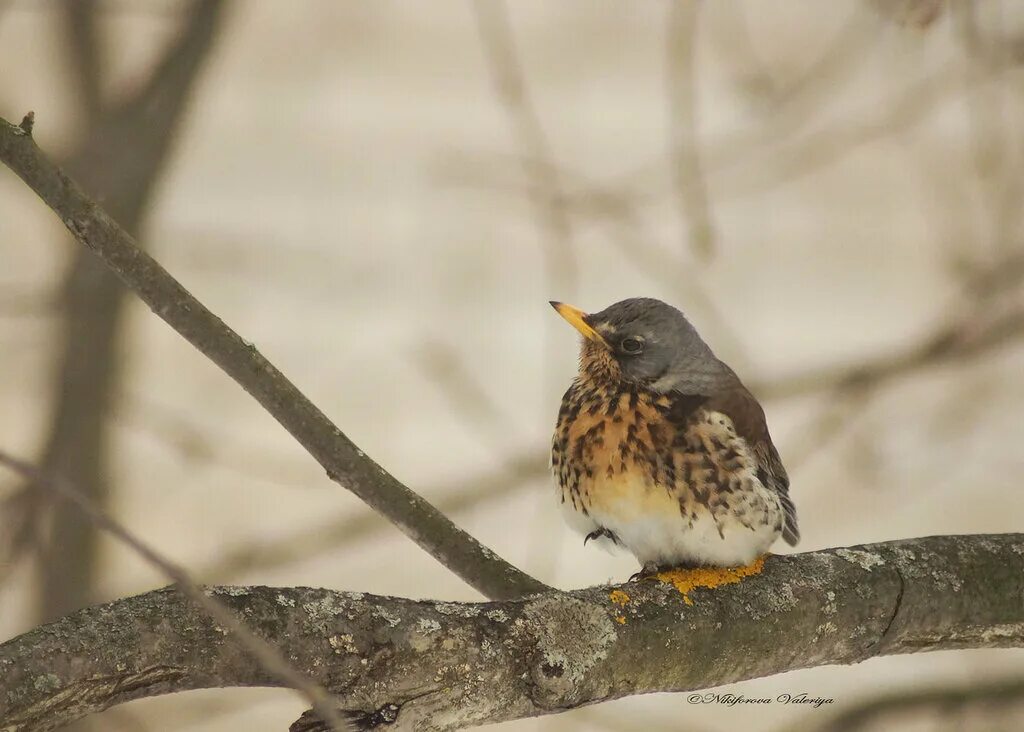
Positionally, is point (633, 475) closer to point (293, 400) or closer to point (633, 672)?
point (633, 672)

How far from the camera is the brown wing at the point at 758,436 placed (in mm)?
2428

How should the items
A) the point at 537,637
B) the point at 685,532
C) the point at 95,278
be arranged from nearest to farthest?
the point at 537,637, the point at 685,532, the point at 95,278

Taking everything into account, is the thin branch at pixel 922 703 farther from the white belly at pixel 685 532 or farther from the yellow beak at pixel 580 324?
the yellow beak at pixel 580 324

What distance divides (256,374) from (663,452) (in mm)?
835

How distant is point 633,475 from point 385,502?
0.56 m

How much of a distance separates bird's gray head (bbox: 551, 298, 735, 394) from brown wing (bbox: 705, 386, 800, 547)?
0.05 meters

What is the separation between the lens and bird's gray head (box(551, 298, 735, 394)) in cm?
252

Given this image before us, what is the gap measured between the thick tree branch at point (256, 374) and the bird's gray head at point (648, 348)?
1.94 ft

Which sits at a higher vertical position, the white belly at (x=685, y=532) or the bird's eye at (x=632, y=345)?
the bird's eye at (x=632, y=345)

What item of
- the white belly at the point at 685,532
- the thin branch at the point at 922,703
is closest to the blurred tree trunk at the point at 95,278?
the white belly at the point at 685,532

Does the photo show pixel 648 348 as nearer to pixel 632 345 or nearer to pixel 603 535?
pixel 632 345

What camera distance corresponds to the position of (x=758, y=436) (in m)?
2.47

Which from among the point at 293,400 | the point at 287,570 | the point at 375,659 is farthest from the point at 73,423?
the point at 375,659

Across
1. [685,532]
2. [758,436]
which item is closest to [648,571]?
[685,532]
